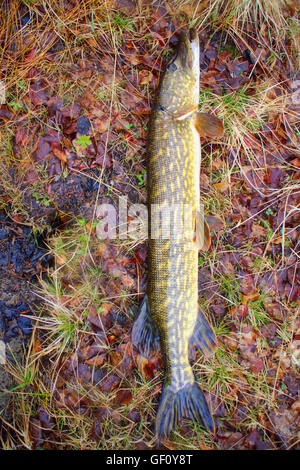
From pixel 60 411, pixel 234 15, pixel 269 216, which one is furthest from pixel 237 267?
pixel 234 15

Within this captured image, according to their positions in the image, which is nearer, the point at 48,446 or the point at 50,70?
the point at 48,446

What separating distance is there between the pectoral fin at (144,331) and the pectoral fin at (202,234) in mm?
458

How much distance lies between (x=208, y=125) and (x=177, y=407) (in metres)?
1.68

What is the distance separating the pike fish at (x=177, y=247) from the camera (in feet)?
5.45

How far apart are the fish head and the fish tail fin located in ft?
5.39

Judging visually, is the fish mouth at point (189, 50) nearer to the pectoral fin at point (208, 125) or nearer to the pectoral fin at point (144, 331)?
the pectoral fin at point (208, 125)

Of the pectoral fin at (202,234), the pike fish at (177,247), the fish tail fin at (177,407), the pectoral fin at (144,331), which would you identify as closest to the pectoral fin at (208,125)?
the pike fish at (177,247)

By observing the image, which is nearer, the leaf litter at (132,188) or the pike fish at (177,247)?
the pike fish at (177,247)

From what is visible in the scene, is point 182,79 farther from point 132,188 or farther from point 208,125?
point 132,188

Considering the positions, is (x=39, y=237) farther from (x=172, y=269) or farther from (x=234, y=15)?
(x=234, y=15)

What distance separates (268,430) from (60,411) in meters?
1.28

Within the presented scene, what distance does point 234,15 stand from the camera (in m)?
1.83

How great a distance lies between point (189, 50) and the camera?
171 centimetres

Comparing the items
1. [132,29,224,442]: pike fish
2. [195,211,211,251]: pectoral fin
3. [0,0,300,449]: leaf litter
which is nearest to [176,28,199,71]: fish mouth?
[132,29,224,442]: pike fish
